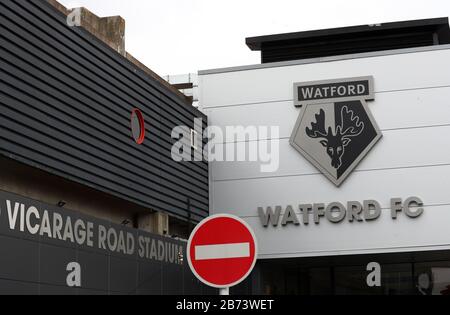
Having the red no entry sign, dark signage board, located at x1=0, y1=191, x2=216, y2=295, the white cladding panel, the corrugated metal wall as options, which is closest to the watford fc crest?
the white cladding panel

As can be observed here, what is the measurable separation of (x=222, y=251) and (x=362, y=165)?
41.6 ft

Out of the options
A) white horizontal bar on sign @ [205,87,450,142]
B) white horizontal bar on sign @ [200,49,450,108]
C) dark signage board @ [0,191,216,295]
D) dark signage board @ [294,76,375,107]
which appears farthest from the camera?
dark signage board @ [294,76,375,107]

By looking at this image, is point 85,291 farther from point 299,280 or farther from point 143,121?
point 299,280

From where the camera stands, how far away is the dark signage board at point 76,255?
37.5 feet

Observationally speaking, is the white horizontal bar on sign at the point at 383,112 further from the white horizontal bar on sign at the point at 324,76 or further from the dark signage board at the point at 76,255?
the dark signage board at the point at 76,255

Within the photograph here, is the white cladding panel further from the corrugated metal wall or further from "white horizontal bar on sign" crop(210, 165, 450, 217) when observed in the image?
the corrugated metal wall

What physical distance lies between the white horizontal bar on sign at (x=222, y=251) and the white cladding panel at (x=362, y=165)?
41.2 feet

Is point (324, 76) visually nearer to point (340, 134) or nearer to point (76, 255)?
point (340, 134)

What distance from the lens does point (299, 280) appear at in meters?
21.8

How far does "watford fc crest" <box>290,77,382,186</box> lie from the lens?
19322mm

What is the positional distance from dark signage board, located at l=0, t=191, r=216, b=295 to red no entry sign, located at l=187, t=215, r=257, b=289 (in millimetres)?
4838

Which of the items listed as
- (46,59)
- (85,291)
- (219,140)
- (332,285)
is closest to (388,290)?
(332,285)

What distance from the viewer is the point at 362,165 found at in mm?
19297

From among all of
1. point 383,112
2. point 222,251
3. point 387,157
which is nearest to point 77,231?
point 222,251
